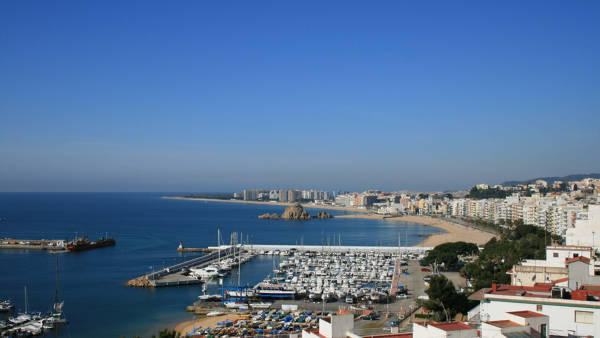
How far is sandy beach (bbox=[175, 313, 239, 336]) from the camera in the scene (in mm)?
16817

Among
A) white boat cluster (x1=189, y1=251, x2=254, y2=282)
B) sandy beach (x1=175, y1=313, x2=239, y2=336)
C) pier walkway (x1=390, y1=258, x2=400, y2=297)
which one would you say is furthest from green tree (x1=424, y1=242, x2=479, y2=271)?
sandy beach (x1=175, y1=313, x2=239, y2=336)

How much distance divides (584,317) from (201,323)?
13.6m

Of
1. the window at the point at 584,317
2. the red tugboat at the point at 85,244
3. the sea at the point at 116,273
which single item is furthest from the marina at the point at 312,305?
the red tugboat at the point at 85,244

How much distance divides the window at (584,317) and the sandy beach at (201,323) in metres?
12.6

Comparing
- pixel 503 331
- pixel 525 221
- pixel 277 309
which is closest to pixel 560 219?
pixel 525 221

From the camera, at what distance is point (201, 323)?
1745cm

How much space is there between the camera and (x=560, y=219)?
38.1 metres

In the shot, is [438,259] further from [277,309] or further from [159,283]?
[159,283]

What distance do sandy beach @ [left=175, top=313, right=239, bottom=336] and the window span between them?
12626mm

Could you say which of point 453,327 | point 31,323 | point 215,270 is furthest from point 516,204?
point 453,327

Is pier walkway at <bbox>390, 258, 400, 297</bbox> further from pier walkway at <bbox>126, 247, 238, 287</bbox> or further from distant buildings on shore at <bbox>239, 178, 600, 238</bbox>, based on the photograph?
pier walkway at <bbox>126, 247, 238, 287</bbox>

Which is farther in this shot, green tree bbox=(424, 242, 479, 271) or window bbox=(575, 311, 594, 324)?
green tree bbox=(424, 242, 479, 271)

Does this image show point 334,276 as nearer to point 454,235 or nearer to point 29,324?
point 29,324

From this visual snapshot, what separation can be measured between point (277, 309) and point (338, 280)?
684cm
